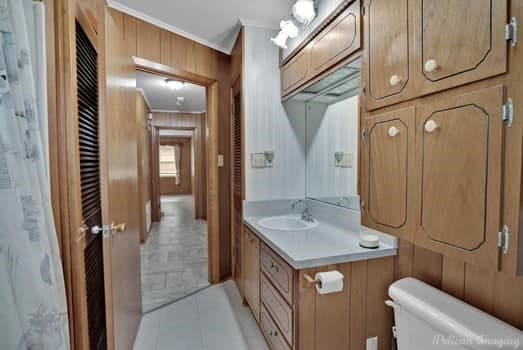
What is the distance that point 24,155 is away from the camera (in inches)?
26.4

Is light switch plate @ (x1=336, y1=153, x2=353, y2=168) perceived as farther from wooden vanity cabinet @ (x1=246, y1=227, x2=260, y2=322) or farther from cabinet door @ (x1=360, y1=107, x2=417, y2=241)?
wooden vanity cabinet @ (x1=246, y1=227, x2=260, y2=322)

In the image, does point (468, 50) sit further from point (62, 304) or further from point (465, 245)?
point (62, 304)

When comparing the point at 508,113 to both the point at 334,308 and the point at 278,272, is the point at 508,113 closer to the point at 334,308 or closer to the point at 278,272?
the point at 334,308

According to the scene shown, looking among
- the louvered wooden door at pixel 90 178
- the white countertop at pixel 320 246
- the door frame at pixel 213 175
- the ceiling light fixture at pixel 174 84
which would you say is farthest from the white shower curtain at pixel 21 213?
the ceiling light fixture at pixel 174 84

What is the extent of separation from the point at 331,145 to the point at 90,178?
1633mm

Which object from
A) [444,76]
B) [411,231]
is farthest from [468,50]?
[411,231]

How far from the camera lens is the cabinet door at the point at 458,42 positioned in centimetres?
73

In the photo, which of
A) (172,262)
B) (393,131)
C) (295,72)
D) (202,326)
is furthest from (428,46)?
(172,262)

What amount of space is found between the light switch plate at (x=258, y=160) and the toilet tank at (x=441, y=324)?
52.6 inches

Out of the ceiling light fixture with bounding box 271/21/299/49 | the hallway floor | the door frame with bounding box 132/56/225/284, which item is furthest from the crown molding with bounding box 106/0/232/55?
the hallway floor

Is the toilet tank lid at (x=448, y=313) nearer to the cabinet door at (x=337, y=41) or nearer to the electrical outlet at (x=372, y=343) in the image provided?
the electrical outlet at (x=372, y=343)

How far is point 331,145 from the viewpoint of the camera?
2.03m

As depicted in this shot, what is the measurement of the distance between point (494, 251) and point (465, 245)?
84 millimetres

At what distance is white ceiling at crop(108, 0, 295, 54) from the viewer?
1.87m
